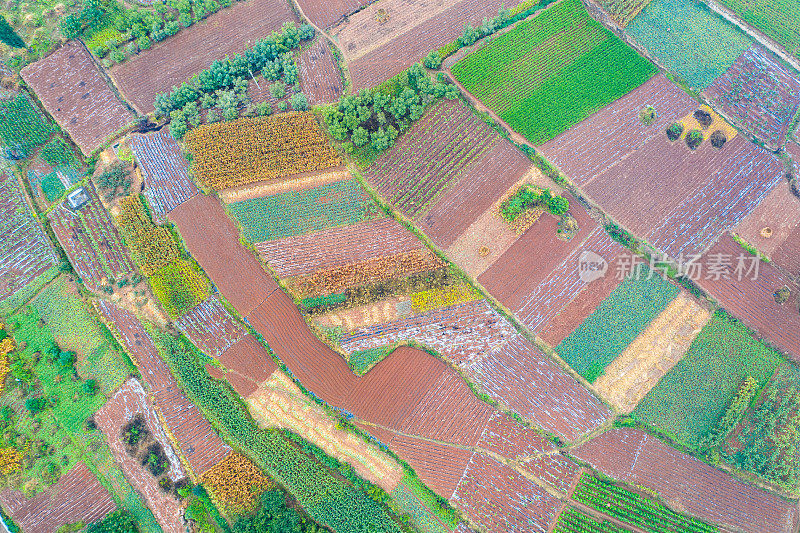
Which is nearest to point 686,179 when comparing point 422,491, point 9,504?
point 422,491

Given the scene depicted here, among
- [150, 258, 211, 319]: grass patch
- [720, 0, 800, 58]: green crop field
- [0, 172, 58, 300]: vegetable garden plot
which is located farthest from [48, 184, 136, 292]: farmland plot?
[720, 0, 800, 58]: green crop field

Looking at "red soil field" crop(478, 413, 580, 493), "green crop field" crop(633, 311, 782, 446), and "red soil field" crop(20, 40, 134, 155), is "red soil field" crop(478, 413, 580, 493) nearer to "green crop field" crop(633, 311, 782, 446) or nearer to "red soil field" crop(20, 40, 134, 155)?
"green crop field" crop(633, 311, 782, 446)

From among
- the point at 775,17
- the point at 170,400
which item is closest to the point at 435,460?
the point at 170,400

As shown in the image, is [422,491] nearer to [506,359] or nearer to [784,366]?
[506,359]

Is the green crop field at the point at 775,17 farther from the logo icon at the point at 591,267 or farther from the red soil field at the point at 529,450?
the red soil field at the point at 529,450

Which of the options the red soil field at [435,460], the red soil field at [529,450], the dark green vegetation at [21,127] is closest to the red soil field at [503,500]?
the red soil field at [435,460]

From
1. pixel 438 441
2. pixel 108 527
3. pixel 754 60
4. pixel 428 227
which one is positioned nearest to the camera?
pixel 108 527
